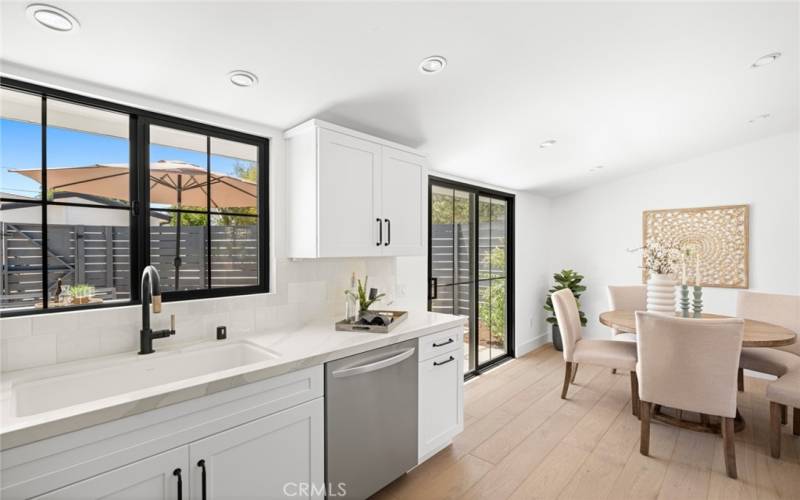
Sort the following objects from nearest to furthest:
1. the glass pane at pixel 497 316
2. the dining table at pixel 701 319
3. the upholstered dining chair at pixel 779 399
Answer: the upholstered dining chair at pixel 779 399, the dining table at pixel 701 319, the glass pane at pixel 497 316

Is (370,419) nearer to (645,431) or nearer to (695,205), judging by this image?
(645,431)

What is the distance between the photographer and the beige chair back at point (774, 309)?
3.21 metres

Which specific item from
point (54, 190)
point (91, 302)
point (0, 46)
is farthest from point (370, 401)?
point (0, 46)

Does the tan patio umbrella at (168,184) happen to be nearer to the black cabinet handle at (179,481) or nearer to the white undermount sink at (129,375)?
the white undermount sink at (129,375)

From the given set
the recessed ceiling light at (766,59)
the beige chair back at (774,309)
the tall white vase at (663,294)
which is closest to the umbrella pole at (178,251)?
the recessed ceiling light at (766,59)

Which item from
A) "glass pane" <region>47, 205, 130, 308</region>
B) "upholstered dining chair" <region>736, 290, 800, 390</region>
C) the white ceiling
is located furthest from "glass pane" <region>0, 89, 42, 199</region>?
"upholstered dining chair" <region>736, 290, 800, 390</region>

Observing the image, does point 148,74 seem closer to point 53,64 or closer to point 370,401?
point 53,64

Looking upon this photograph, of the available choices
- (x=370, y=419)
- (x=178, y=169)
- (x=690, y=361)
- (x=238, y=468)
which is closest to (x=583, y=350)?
(x=690, y=361)

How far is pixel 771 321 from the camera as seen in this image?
11.0 ft

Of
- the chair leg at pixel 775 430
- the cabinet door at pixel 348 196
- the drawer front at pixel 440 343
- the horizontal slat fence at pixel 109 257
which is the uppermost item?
the cabinet door at pixel 348 196

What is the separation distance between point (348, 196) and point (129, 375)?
144cm

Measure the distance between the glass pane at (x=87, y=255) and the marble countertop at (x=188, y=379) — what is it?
353 millimetres

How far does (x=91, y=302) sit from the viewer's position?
184 centimetres

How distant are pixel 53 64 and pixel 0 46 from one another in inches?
6.1
